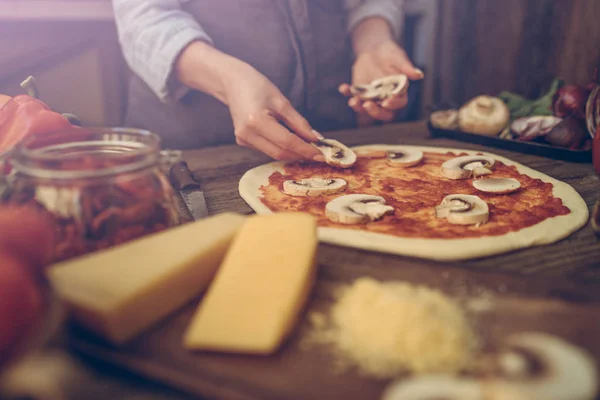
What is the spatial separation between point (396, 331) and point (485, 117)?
1924 millimetres

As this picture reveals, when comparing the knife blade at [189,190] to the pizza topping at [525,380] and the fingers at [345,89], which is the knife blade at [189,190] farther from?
the pizza topping at [525,380]

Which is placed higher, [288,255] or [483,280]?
[288,255]

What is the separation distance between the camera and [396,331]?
822mm

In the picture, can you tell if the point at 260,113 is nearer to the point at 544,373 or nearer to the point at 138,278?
the point at 138,278

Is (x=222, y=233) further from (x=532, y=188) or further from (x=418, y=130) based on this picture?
(x=418, y=130)

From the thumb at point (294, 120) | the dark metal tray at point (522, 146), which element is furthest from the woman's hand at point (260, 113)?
the dark metal tray at point (522, 146)

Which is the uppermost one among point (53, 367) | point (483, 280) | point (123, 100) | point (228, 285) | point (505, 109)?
point (53, 367)

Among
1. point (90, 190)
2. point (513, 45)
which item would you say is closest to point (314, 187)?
point (90, 190)

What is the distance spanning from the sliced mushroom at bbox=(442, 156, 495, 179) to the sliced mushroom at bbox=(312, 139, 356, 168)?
0.38m

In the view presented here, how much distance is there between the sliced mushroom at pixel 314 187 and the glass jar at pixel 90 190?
622 millimetres

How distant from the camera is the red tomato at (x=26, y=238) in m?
0.73

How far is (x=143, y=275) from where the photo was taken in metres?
0.88

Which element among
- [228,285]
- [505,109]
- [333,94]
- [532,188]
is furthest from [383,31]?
[228,285]

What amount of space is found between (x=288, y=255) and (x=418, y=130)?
198 cm
